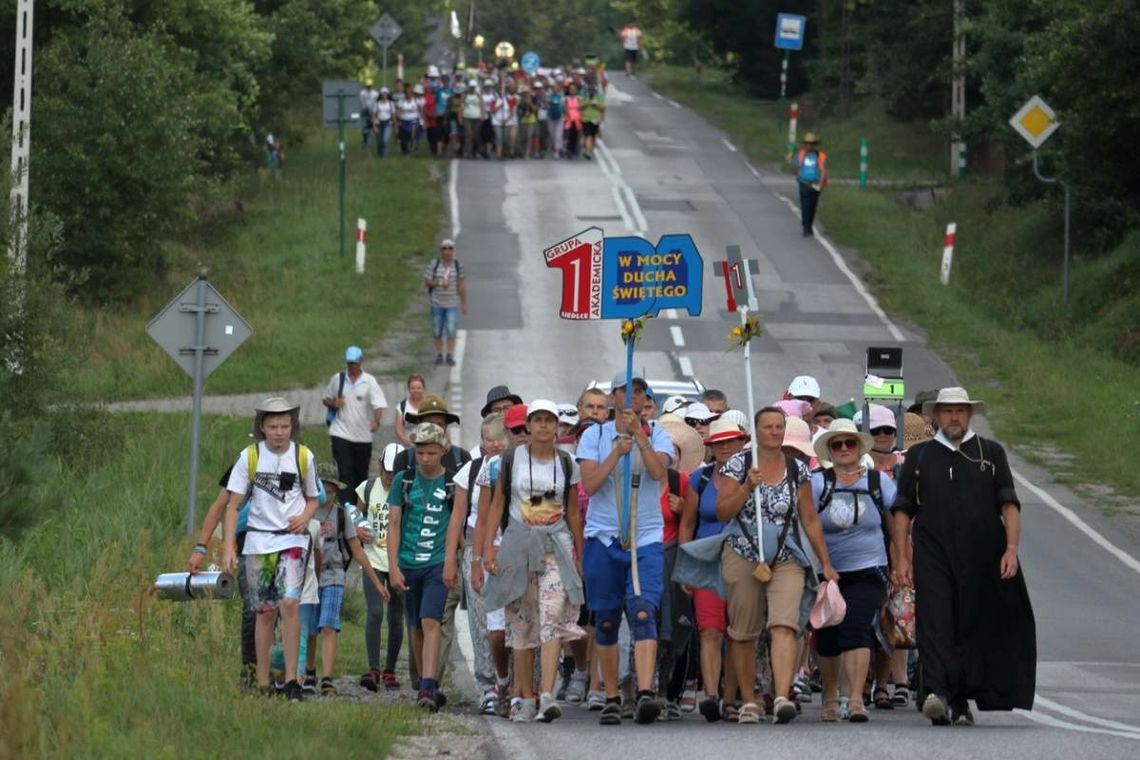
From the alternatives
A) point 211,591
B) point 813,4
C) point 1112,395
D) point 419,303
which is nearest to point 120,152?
point 419,303

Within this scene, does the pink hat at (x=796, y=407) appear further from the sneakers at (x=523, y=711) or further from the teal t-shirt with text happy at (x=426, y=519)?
the sneakers at (x=523, y=711)

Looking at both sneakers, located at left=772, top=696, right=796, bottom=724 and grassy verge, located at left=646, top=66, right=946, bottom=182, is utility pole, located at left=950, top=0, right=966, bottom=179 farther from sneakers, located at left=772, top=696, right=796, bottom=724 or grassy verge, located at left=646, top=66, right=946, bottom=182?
sneakers, located at left=772, top=696, right=796, bottom=724

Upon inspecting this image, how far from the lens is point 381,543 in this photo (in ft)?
48.8

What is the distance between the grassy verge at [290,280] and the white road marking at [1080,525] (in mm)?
9852

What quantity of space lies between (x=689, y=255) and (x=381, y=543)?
9.38 ft

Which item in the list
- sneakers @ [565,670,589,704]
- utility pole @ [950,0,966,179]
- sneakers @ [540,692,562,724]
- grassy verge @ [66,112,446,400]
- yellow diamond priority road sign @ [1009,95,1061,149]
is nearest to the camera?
sneakers @ [540,692,562,724]

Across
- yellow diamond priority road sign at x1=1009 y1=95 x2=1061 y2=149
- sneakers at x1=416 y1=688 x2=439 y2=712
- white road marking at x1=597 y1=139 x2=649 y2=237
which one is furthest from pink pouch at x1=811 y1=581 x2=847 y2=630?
white road marking at x1=597 y1=139 x2=649 y2=237

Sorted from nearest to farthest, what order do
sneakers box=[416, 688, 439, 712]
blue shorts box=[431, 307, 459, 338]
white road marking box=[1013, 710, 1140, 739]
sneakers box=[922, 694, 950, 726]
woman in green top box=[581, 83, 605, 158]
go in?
white road marking box=[1013, 710, 1140, 739] → sneakers box=[922, 694, 950, 726] → sneakers box=[416, 688, 439, 712] → blue shorts box=[431, 307, 459, 338] → woman in green top box=[581, 83, 605, 158]

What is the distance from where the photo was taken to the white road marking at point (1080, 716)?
12.5 m

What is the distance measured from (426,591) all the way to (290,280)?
23.5m

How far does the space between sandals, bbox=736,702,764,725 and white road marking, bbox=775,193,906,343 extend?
21.5 meters

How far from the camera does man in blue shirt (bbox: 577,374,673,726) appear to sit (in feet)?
41.4

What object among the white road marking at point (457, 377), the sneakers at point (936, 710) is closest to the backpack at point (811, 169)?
the white road marking at point (457, 377)

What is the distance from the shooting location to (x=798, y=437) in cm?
1346
